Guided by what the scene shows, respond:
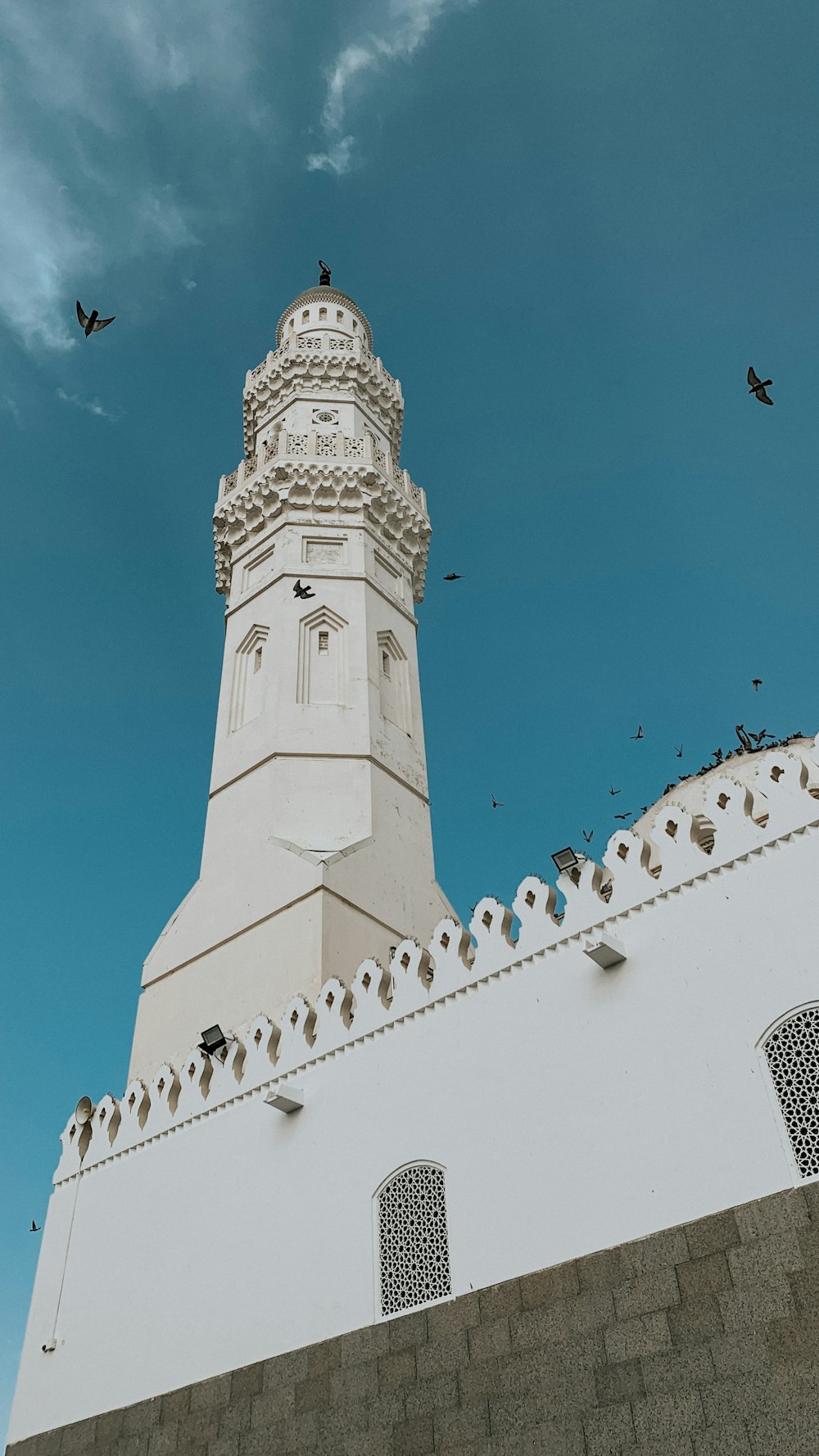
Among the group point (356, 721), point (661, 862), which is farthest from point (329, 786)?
point (661, 862)

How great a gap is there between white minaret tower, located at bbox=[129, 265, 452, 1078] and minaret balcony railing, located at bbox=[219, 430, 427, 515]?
34 mm

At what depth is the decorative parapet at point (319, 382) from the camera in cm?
1639

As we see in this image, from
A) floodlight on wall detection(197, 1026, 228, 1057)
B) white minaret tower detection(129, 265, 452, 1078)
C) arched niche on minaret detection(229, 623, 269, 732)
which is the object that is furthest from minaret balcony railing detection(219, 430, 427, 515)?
floodlight on wall detection(197, 1026, 228, 1057)

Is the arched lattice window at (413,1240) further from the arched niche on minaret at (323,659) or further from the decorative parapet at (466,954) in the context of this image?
the arched niche on minaret at (323,659)

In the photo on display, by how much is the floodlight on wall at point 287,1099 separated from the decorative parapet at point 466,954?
0.30 m

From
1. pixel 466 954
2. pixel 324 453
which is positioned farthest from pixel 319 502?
pixel 466 954

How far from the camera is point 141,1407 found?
7.75 metres

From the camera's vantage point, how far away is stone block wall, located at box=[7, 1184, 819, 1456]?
536cm

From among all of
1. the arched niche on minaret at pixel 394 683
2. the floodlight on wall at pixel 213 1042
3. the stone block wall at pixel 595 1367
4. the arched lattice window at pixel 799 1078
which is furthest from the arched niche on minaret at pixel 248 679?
the arched lattice window at pixel 799 1078

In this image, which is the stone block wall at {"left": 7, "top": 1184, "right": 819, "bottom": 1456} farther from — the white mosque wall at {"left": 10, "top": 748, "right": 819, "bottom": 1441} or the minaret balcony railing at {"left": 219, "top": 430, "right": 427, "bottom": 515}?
the minaret balcony railing at {"left": 219, "top": 430, "right": 427, "bottom": 515}

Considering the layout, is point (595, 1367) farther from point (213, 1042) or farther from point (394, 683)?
point (394, 683)

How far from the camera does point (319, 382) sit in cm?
1636

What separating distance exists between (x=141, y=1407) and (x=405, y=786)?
20.5 ft

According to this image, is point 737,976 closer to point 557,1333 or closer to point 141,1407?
point 557,1333
